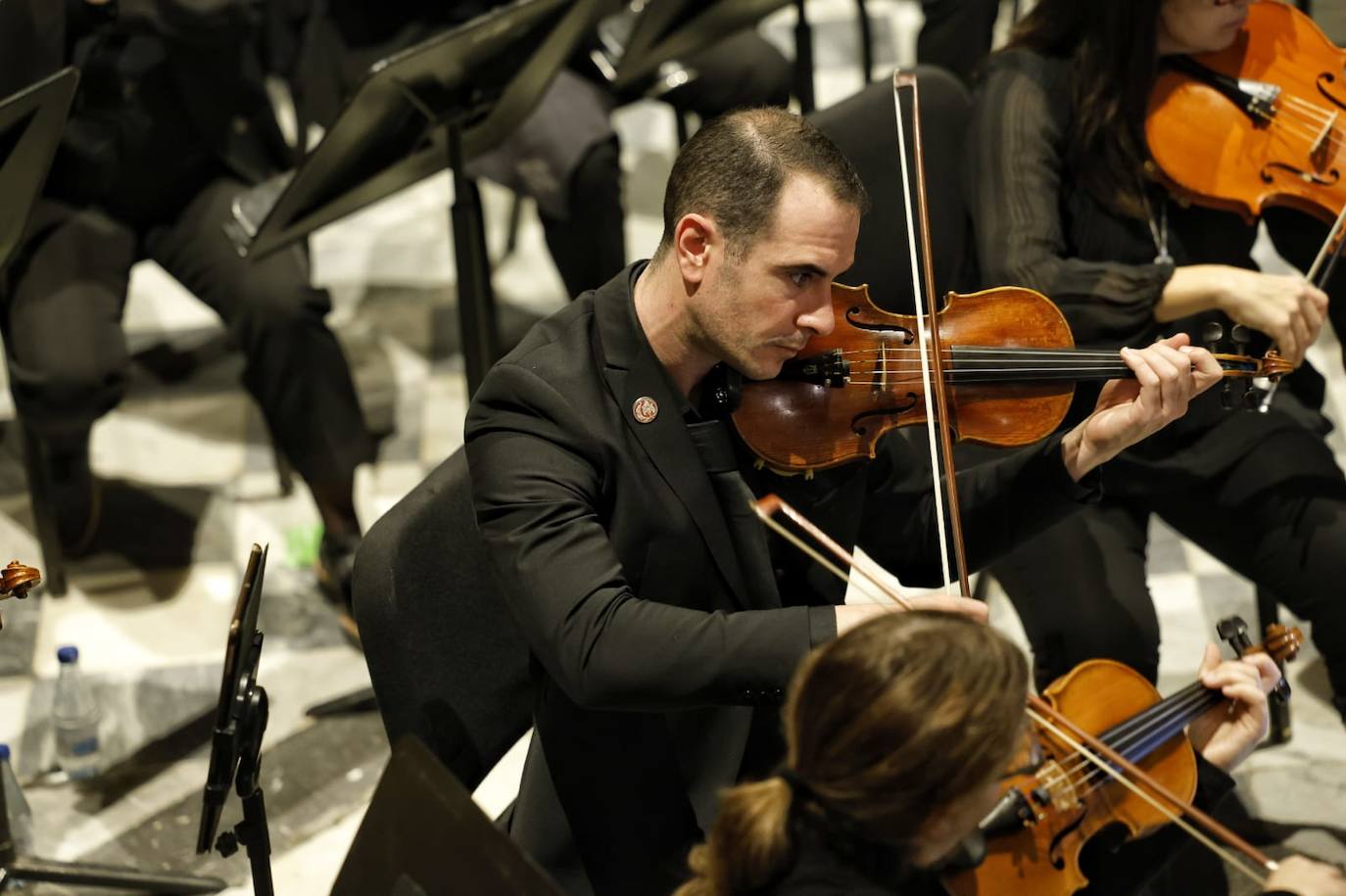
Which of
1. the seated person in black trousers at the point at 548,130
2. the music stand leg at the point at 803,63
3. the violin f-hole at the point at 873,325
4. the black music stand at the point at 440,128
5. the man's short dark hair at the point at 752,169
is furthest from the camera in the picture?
the music stand leg at the point at 803,63

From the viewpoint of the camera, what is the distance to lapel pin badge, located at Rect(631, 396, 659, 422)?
1759 mm

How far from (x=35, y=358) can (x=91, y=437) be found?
732mm

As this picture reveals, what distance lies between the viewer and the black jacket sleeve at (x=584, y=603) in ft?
5.27

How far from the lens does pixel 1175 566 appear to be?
3.17 metres

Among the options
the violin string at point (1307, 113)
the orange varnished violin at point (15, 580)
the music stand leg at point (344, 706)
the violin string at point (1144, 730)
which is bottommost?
the music stand leg at point (344, 706)

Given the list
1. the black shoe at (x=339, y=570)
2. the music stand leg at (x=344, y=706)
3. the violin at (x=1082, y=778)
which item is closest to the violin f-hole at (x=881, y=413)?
the violin at (x=1082, y=778)

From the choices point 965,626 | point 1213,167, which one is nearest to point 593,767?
point 965,626

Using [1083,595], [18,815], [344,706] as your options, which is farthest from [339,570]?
[1083,595]

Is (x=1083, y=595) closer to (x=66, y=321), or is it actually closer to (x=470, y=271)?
(x=470, y=271)

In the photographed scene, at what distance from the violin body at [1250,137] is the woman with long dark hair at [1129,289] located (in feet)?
0.11

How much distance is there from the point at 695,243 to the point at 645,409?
0.19 m

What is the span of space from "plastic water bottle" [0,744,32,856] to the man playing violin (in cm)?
91

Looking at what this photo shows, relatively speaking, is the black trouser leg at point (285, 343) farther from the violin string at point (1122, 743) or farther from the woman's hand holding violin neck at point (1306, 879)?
the woman's hand holding violin neck at point (1306, 879)

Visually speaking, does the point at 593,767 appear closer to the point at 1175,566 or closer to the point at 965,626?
the point at 965,626
